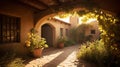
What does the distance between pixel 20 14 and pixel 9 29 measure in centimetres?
119

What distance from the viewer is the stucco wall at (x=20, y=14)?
742cm

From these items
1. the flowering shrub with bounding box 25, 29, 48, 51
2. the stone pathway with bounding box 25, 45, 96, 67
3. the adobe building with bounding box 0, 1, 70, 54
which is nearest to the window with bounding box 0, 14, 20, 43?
the adobe building with bounding box 0, 1, 70, 54

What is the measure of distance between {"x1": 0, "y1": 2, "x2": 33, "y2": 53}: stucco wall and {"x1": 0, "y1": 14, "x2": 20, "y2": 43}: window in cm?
25

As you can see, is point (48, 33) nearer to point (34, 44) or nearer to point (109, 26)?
point (34, 44)

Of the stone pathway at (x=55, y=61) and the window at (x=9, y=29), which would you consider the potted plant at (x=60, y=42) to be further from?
the window at (x=9, y=29)

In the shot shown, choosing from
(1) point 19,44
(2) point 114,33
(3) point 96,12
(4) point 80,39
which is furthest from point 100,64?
(4) point 80,39

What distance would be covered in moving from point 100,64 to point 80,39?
603 inches

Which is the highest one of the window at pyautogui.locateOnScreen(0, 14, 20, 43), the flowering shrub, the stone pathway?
the window at pyautogui.locateOnScreen(0, 14, 20, 43)

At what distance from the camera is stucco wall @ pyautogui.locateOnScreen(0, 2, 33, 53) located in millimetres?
7418

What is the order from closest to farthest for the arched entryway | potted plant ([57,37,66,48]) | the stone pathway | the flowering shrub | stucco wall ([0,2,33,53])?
the stone pathway, stucco wall ([0,2,33,53]), the flowering shrub, potted plant ([57,37,66,48]), the arched entryway

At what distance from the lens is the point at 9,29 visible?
26.1ft

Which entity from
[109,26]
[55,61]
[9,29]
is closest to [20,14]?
[9,29]

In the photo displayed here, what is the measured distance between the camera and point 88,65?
276 inches

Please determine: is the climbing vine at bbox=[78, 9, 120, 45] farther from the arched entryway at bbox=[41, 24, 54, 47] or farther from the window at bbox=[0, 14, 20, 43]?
the arched entryway at bbox=[41, 24, 54, 47]
